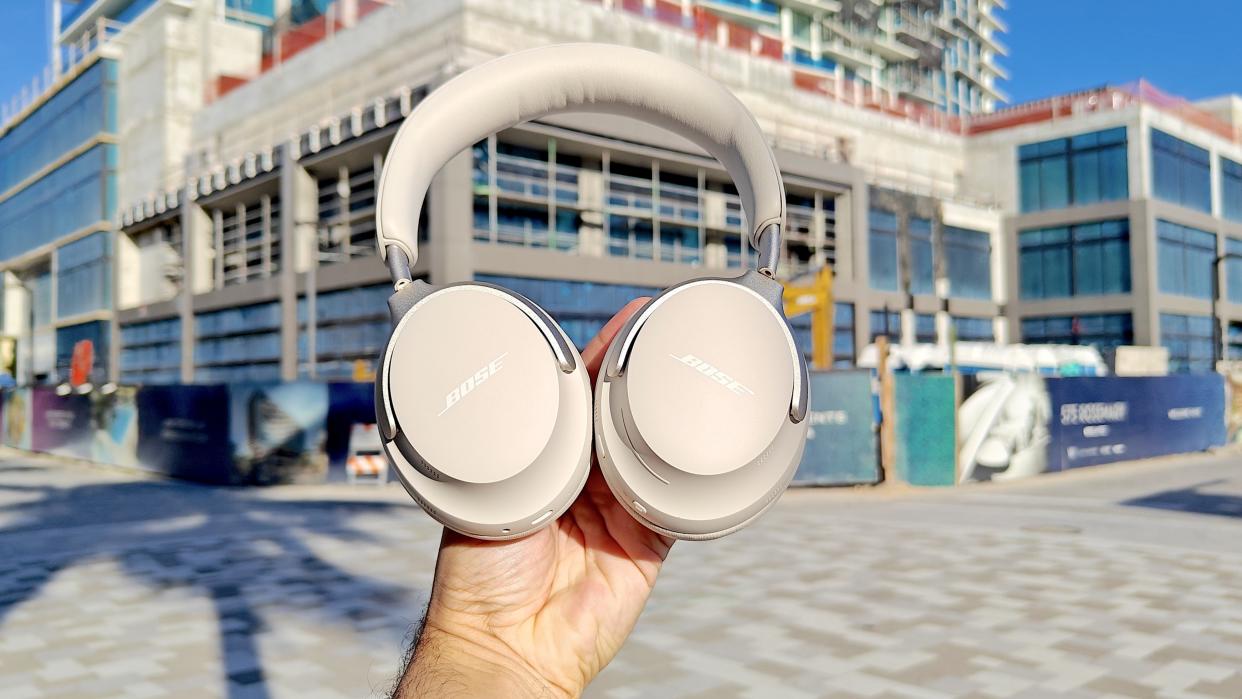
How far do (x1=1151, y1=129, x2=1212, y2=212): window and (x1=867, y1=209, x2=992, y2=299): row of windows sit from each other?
29.0ft

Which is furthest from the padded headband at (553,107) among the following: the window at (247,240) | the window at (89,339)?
the window at (89,339)

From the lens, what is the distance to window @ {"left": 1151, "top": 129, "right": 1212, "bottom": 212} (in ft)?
159

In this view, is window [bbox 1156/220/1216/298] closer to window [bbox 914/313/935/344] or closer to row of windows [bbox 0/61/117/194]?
window [bbox 914/313/935/344]

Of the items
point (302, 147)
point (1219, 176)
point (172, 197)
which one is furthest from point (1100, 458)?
point (1219, 176)

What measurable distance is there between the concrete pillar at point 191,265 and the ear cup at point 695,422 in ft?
144

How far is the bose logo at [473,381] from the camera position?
1.22 meters

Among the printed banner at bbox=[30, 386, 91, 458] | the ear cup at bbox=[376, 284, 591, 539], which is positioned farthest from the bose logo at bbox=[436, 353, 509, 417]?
the printed banner at bbox=[30, 386, 91, 458]

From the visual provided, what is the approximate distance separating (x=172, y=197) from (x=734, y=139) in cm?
4706

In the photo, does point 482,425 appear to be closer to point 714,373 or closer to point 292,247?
point 714,373

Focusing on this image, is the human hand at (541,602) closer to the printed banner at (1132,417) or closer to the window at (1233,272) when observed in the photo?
the printed banner at (1132,417)

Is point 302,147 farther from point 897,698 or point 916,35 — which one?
point 916,35

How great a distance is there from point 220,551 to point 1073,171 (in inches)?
1962

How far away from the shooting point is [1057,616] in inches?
282

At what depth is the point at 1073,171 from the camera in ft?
163
